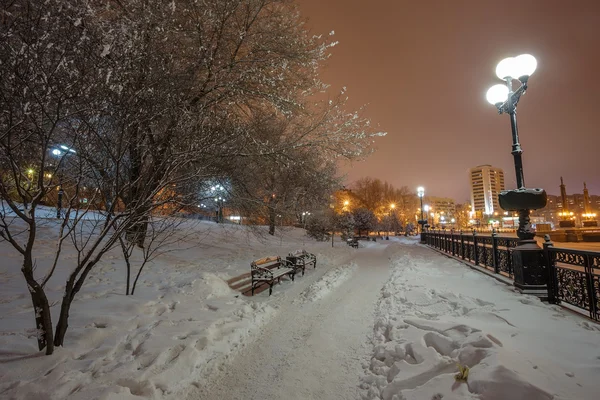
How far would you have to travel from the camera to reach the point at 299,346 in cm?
461

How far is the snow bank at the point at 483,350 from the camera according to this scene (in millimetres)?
2568

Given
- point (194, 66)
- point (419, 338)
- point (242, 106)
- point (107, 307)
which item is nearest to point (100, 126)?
point (107, 307)

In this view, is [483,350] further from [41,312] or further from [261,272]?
[261,272]

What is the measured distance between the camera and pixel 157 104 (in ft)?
17.0

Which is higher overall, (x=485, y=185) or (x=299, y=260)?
(x=485, y=185)

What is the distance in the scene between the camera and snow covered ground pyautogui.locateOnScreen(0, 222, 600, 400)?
2914 mm

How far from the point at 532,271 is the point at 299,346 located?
5036 mm

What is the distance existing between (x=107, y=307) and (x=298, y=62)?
28.2 feet

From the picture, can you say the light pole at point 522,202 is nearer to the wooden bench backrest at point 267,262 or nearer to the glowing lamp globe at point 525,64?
the glowing lamp globe at point 525,64

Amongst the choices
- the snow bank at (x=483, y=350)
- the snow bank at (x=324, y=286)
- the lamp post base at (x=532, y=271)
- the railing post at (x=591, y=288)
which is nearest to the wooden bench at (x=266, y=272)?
the snow bank at (x=324, y=286)

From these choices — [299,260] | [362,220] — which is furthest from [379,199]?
[299,260]

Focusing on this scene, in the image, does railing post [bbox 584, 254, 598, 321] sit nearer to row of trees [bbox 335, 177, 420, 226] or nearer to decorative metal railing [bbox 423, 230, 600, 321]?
decorative metal railing [bbox 423, 230, 600, 321]

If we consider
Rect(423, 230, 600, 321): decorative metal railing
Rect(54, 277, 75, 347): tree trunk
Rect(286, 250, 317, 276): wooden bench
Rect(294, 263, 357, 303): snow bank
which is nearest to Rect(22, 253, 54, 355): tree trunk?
Rect(54, 277, 75, 347): tree trunk

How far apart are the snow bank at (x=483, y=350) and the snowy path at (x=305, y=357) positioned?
0.29 m
